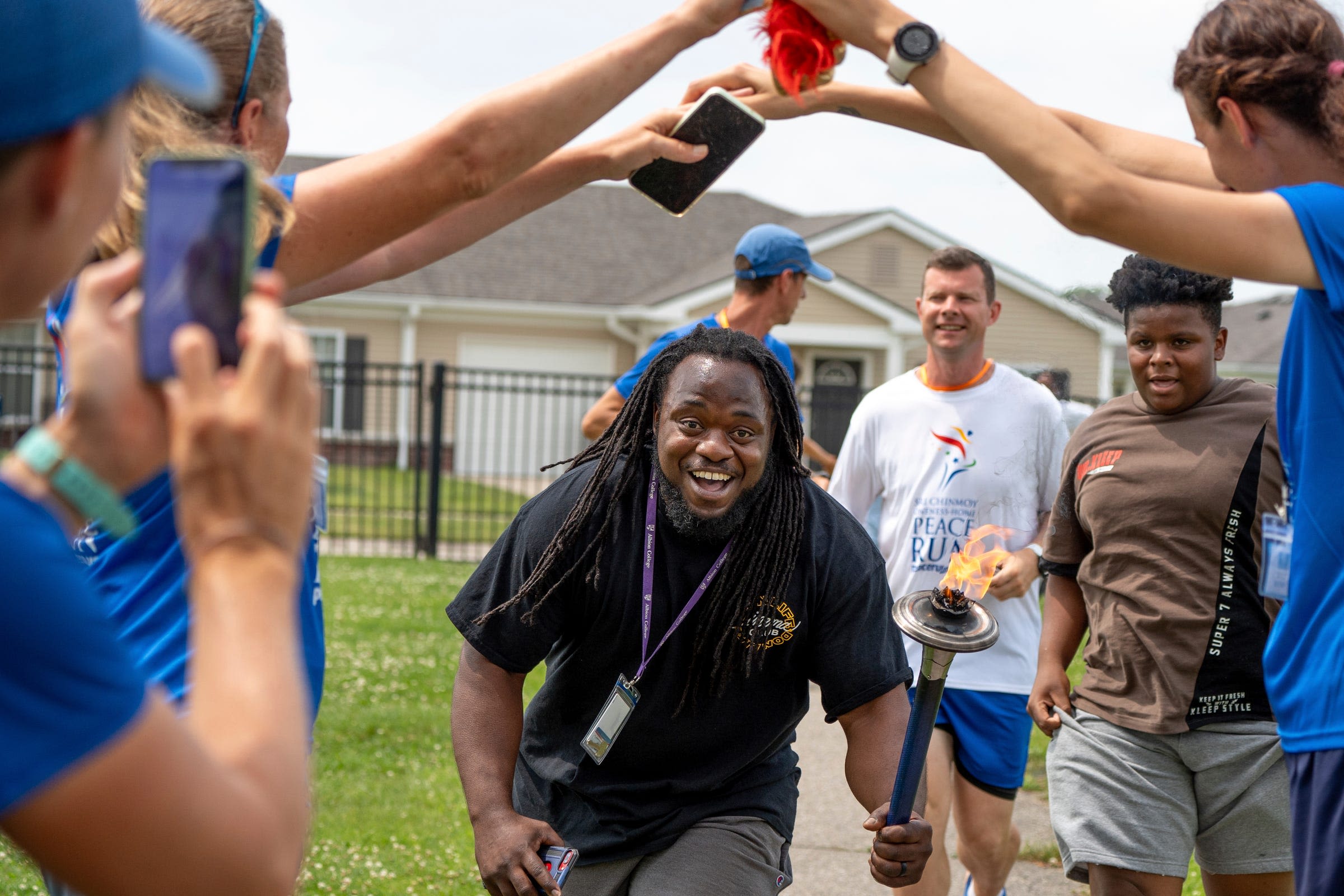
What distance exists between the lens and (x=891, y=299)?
2666cm

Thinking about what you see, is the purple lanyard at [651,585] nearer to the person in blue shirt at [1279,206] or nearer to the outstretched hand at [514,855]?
the outstretched hand at [514,855]

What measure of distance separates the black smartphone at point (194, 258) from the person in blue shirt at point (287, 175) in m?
0.80

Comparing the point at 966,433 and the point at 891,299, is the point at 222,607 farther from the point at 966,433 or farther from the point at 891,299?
the point at 891,299

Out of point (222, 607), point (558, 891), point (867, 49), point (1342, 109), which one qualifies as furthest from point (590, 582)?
point (222, 607)

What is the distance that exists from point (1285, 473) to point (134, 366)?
2121 mm

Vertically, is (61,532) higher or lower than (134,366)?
lower

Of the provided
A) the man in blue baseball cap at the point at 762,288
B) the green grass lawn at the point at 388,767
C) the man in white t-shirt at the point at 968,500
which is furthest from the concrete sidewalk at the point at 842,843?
the man in blue baseball cap at the point at 762,288

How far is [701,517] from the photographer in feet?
12.5

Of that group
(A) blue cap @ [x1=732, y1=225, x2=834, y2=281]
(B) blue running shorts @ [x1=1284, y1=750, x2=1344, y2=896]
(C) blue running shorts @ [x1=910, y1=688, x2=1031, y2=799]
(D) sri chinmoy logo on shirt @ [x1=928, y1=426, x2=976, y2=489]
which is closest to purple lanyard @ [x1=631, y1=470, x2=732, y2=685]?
(B) blue running shorts @ [x1=1284, y1=750, x2=1344, y2=896]

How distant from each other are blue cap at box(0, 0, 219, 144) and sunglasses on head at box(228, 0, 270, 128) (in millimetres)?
987

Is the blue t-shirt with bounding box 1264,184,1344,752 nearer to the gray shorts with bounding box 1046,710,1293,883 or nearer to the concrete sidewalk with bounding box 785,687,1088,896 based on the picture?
the gray shorts with bounding box 1046,710,1293,883

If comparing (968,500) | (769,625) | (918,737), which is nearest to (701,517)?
(769,625)

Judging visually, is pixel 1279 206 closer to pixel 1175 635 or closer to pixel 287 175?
pixel 287 175

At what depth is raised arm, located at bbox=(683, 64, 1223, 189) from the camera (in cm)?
290
